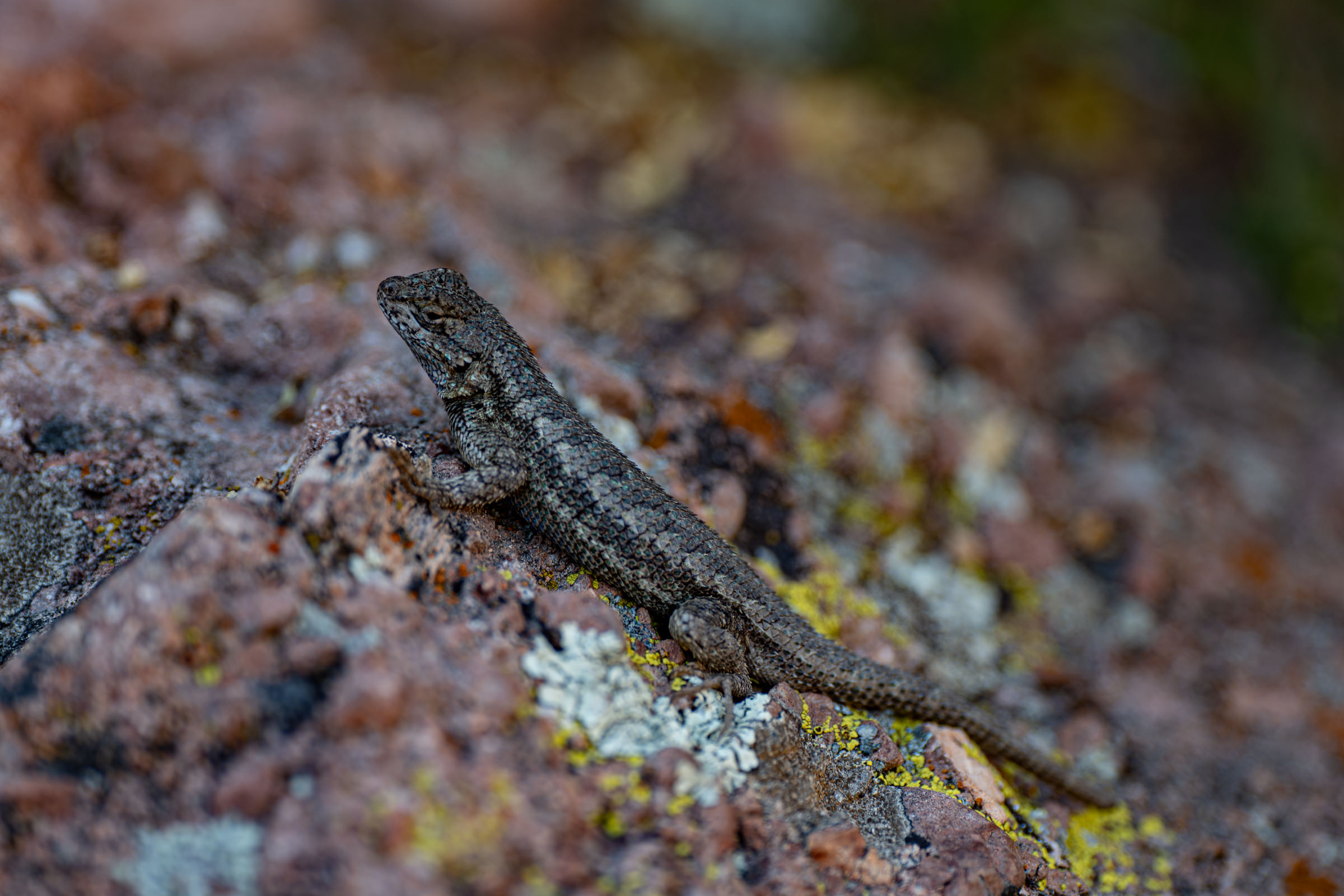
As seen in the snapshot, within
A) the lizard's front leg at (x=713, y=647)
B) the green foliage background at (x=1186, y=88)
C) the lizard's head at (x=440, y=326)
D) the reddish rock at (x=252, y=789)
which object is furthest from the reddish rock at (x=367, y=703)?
the green foliage background at (x=1186, y=88)

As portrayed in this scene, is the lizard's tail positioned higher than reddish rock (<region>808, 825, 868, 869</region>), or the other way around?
reddish rock (<region>808, 825, 868, 869</region>)

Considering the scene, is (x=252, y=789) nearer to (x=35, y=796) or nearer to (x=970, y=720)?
(x=35, y=796)

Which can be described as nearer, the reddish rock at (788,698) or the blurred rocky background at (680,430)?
the blurred rocky background at (680,430)

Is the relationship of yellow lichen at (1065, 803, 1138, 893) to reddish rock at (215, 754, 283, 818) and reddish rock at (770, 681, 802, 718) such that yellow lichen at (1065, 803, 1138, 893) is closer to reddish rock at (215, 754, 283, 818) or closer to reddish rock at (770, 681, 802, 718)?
reddish rock at (770, 681, 802, 718)

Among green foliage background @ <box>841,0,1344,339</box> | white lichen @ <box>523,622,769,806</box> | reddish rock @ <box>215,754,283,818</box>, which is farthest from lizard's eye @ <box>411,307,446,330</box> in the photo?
green foliage background @ <box>841,0,1344,339</box>

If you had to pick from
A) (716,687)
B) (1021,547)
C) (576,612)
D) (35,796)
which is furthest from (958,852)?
(35,796)

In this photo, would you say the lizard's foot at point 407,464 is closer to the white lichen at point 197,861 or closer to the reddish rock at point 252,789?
the reddish rock at point 252,789

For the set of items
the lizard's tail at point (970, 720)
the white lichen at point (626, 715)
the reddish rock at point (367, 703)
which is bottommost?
the lizard's tail at point (970, 720)
